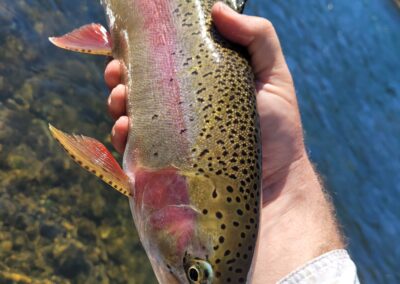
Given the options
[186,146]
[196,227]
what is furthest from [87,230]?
[196,227]

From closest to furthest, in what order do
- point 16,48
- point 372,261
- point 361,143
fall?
point 16,48
point 372,261
point 361,143

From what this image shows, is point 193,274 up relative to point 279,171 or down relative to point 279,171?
up

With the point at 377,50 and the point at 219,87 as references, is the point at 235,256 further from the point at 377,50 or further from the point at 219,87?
the point at 377,50

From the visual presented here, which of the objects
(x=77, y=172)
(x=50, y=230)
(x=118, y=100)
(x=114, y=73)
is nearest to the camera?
(x=118, y=100)

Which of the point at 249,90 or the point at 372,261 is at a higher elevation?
the point at 249,90

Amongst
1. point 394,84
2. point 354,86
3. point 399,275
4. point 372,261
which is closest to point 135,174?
point 372,261

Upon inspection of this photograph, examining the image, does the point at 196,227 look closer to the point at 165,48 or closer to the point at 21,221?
the point at 165,48

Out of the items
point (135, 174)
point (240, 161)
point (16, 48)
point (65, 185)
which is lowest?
point (65, 185)

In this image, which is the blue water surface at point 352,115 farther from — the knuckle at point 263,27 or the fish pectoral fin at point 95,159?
the fish pectoral fin at point 95,159
